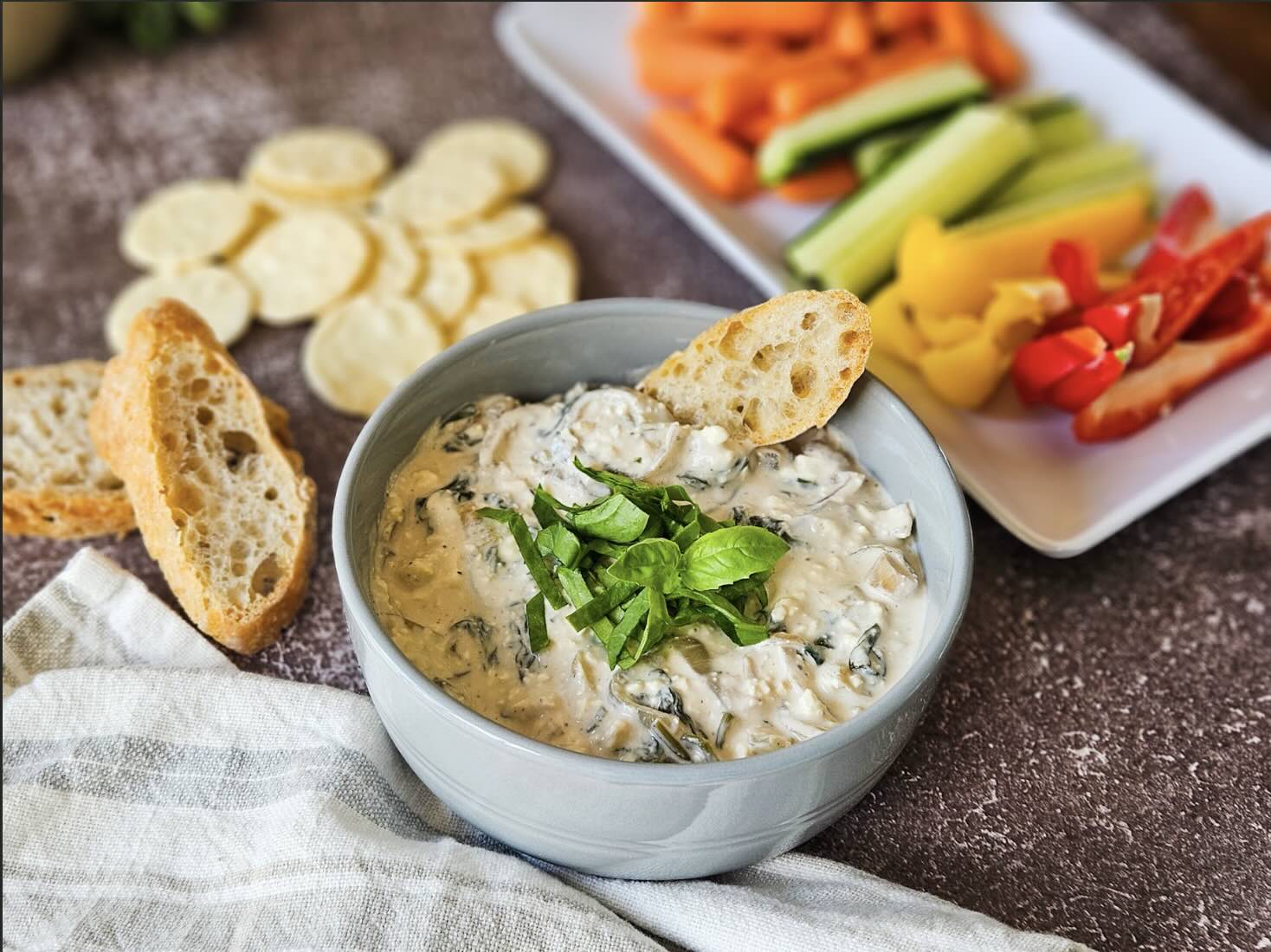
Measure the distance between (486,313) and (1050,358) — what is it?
1221 mm

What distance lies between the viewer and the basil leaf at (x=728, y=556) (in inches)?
72.7

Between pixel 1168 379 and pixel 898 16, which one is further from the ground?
pixel 898 16

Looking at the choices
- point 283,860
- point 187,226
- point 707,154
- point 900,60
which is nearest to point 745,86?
point 707,154

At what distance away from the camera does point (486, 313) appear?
2861 millimetres

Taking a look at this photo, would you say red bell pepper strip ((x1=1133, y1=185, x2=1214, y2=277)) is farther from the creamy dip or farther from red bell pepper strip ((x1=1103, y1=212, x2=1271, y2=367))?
the creamy dip

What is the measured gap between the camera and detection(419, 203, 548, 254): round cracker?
3.00 meters

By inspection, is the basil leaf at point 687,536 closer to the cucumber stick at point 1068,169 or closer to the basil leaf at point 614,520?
the basil leaf at point 614,520

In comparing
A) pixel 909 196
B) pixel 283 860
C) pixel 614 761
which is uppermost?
pixel 614 761

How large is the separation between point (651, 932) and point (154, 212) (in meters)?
2.13

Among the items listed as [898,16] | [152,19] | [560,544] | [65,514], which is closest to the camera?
[560,544]

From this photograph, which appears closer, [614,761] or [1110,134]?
[614,761]

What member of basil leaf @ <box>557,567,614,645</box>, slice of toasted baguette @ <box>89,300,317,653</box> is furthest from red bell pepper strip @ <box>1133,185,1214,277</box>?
slice of toasted baguette @ <box>89,300,317,653</box>

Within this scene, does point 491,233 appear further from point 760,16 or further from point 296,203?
point 760,16

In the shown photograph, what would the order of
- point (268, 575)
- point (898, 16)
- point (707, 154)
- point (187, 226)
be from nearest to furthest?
point (268, 575) < point (187, 226) < point (707, 154) < point (898, 16)
